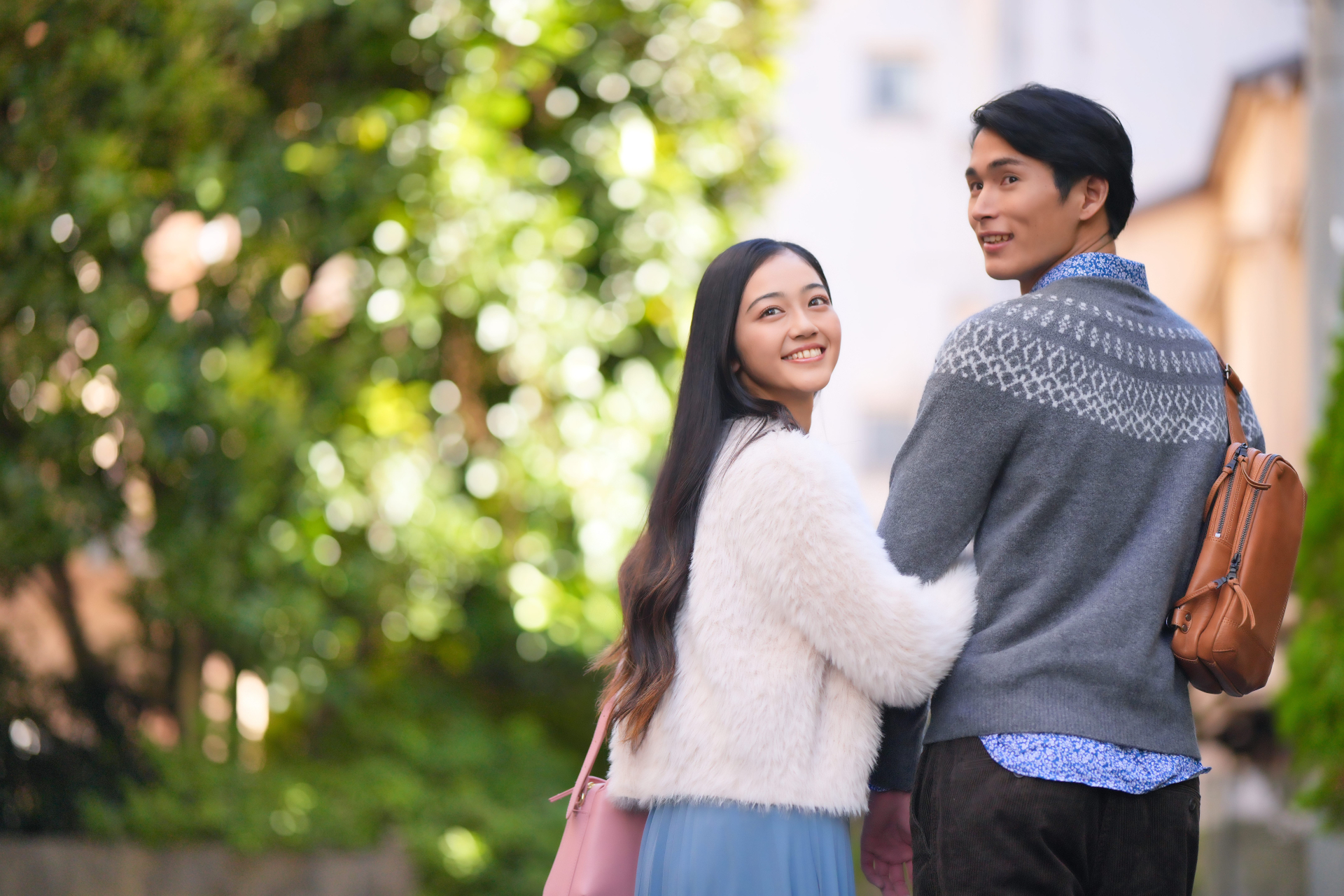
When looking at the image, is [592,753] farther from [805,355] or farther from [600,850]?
[805,355]

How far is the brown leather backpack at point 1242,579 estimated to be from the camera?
186 cm

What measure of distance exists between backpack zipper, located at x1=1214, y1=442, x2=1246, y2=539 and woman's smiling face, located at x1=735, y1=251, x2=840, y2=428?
0.68m

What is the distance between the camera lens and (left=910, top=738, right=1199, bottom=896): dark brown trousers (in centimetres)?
181

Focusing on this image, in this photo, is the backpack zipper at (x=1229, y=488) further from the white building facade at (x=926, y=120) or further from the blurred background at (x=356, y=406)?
the white building facade at (x=926, y=120)

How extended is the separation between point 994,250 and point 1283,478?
571mm

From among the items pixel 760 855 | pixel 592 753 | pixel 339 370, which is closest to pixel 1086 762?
pixel 760 855

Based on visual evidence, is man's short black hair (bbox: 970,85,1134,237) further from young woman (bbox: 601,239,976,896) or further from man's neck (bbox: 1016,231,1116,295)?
young woman (bbox: 601,239,976,896)

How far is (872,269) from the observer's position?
10008 mm

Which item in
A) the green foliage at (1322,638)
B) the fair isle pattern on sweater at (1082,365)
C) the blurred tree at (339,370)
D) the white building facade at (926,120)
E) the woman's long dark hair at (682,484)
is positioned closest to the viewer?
the fair isle pattern on sweater at (1082,365)

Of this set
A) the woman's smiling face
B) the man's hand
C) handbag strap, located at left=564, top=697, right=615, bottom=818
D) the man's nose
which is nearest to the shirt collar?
the man's nose

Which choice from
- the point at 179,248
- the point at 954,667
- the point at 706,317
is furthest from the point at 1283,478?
the point at 179,248

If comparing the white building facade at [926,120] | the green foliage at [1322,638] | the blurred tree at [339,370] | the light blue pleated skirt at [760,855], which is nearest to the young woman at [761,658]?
the light blue pleated skirt at [760,855]

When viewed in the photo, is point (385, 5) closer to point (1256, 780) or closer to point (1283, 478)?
point (1283, 478)

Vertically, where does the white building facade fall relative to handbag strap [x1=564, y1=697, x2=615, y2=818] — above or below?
above
